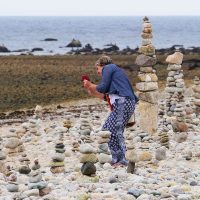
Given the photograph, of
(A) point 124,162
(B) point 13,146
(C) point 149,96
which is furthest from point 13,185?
(C) point 149,96

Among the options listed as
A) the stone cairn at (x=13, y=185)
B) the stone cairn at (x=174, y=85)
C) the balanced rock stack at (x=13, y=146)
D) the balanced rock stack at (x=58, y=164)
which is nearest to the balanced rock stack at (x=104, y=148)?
the balanced rock stack at (x=58, y=164)

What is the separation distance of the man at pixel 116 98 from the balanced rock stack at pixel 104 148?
0.10m

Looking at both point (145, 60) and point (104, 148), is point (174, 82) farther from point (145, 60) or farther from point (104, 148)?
point (104, 148)

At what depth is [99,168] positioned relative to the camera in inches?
430

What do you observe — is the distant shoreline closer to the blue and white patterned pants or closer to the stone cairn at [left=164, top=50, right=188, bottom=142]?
the stone cairn at [left=164, top=50, right=188, bottom=142]

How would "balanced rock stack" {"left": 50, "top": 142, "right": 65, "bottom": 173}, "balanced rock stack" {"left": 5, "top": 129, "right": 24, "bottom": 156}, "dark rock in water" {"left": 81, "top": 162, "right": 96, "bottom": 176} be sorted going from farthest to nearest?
"balanced rock stack" {"left": 5, "top": 129, "right": 24, "bottom": 156}
"balanced rock stack" {"left": 50, "top": 142, "right": 65, "bottom": 173}
"dark rock in water" {"left": 81, "top": 162, "right": 96, "bottom": 176}

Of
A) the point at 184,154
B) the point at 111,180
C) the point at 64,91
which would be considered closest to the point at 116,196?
the point at 111,180

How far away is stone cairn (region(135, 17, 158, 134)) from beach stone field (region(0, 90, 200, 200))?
0.32m

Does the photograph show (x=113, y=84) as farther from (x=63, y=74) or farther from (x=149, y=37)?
(x=63, y=74)

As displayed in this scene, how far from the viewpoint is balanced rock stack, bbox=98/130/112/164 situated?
36.6 feet

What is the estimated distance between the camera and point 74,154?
1331 cm

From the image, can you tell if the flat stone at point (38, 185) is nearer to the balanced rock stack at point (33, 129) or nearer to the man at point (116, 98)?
the man at point (116, 98)

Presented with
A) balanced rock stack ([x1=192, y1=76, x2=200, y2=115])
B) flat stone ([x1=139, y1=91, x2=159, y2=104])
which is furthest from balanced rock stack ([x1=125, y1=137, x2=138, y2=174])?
balanced rock stack ([x1=192, y1=76, x2=200, y2=115])

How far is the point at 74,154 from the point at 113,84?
2737 millimetres
